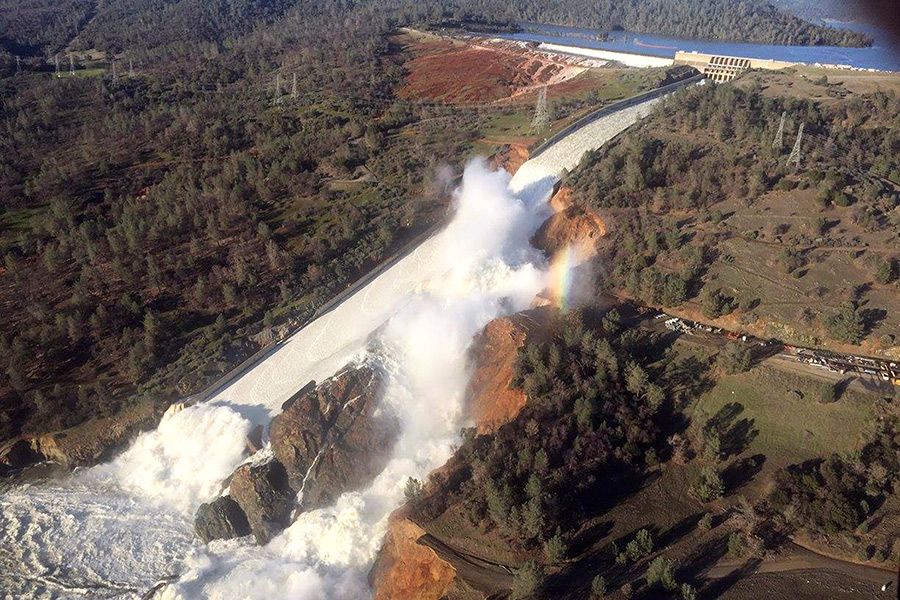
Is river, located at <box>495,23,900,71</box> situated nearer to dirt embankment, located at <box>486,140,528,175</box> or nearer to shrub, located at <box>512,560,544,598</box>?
dirt embankment, located at <box>486,140,528,175</box>

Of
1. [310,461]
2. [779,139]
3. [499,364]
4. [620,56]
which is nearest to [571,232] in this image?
[499,364]

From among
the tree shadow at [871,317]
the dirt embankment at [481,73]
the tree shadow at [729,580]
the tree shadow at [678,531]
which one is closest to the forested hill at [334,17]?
the dirt embankment at [481,73]

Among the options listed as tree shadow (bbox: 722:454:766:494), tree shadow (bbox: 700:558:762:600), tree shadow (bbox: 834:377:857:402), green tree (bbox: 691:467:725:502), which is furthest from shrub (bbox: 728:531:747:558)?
tree shadow (bbox: 834:377:857:402)

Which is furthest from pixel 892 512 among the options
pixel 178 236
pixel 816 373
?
pixel 178 236

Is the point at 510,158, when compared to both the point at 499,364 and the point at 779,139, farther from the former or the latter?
the point at 499,364

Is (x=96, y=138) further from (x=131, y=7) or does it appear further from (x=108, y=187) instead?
(x=131, y=7)

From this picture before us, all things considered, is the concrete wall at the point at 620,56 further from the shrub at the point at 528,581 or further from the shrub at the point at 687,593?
the shrub at the point at 528,581
